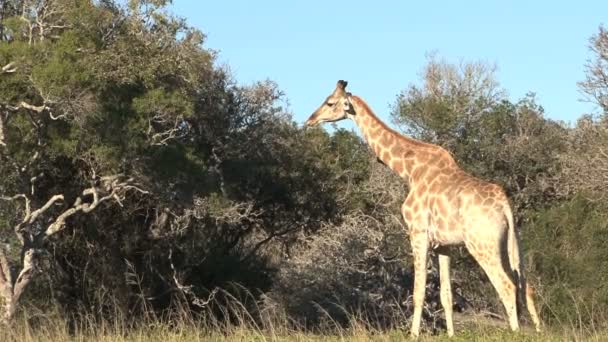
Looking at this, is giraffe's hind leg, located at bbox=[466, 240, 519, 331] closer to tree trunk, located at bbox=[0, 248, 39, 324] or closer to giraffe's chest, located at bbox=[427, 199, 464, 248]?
giraffe's chest, located at bbox=[427, 199, 464, 248]

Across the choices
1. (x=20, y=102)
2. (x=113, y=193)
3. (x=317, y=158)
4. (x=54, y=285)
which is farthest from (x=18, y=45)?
(x=317, y=158)

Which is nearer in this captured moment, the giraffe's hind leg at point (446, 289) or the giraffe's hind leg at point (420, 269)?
the giraffe's hind leg at point (420, 269)

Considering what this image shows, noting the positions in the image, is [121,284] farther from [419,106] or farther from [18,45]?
[419,106]

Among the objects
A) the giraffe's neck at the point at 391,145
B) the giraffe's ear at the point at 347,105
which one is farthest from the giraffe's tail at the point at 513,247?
the giraffe's ear at the point at 347,105

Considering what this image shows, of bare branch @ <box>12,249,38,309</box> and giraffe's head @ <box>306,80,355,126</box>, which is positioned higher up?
giraffe's head @ <box>306,80,355,126</box>

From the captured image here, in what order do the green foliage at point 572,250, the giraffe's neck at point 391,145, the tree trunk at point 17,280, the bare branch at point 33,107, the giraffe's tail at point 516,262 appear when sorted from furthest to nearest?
the green foliage at point 572,250 → the tree trunk at point 17,280 → the bare branch at point 33,107 → the giraffe's neck at point 391,145 → the giraffe's tail at point 516,262

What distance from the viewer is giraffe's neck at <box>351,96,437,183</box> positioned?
460 inches

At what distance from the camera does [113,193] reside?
17.4m

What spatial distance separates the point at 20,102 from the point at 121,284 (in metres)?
5.70

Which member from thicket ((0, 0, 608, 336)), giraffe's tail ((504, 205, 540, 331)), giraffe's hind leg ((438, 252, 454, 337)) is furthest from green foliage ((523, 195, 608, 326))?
giraffe's tail ((504, 205, 540, 331))

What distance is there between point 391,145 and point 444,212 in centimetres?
175

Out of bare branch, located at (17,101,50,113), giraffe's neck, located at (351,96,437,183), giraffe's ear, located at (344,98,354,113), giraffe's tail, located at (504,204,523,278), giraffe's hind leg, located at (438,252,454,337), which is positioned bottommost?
giraffe's hind leg, located at (438,252,454,337)

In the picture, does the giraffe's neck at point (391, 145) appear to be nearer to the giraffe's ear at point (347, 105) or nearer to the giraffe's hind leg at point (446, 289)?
the giraffe's ear at point (347, 105)

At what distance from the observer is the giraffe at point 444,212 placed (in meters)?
9.98
